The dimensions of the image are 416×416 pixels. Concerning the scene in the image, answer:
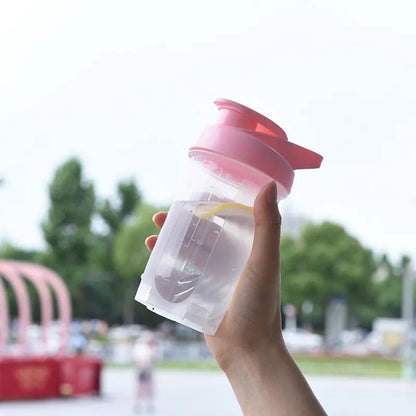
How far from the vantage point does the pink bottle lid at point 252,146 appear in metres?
1.45

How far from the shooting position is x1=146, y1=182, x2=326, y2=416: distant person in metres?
1.29

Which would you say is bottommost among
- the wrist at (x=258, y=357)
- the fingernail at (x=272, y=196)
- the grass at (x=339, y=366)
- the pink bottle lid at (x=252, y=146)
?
the grass at (x=339, y=366)

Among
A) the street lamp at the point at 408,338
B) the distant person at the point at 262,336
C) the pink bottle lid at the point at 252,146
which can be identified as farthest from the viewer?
the street lamp at the point at 408,338

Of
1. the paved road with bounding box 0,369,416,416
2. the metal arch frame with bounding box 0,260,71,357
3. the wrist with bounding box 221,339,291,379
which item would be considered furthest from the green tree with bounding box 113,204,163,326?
the wrist with bounding box 221,339,291,379

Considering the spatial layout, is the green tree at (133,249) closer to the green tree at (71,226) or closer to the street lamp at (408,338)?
the green tree at (71,226)

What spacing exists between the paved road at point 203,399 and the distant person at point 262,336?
12023 mm

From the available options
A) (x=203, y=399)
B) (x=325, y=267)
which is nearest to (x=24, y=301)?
(x=203, y=399)

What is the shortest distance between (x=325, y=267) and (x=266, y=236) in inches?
1681

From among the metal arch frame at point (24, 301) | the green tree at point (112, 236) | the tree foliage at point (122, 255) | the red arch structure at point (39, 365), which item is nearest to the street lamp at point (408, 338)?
the tree foliage at point (122, 255)

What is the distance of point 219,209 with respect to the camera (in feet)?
4.81

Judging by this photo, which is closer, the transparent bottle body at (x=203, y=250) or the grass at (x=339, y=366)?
the transparent bottle body at (x=203, y=250)

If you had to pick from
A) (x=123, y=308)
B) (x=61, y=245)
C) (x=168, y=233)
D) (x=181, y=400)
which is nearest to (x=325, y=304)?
(x=123, y=308)

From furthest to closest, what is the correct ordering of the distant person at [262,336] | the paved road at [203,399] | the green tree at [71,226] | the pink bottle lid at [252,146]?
the green tree at [71,226] → the paved road at [203,399] → the pink bottle lid at [252,146] → the distant person at [262,336]

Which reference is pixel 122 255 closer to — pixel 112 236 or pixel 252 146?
pixel 112 236
